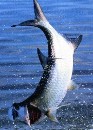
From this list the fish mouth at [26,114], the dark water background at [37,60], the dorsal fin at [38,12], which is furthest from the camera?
the dark water background at [37,60]

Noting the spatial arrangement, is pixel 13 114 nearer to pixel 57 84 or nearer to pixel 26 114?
pixel 26 114

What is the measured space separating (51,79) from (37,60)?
10.9 m

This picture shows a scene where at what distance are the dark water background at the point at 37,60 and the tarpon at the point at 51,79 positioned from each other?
5.03 m

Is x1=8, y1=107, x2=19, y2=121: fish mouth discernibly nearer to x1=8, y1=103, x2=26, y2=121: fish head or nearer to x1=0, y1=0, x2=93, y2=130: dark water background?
x1=8, y1=103, x2=26, y2=121: fish head

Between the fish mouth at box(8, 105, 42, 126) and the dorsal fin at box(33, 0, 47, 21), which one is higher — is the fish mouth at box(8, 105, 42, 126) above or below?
below

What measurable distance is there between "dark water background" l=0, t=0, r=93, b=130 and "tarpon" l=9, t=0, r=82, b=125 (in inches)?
198

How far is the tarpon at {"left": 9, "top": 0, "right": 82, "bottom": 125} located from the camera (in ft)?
12.0

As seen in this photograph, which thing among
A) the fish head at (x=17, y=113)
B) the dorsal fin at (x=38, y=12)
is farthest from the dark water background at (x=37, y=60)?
the dorsal fin at (x=38, y=12)

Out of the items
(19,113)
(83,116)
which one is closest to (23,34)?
(83,116)

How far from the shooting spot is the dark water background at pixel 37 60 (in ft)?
31.0

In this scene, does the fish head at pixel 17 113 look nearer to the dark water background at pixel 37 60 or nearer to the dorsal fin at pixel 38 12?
the dorsal fin at pixel 38 12

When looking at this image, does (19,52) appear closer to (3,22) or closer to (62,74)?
(3,22)

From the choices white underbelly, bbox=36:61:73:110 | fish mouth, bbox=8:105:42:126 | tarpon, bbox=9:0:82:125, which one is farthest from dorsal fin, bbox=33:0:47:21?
fish mouth, bbox=8:105:42:126

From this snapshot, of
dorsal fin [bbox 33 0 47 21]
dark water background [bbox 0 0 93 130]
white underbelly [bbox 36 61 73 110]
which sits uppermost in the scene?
dorsal fin [bbox 33 0 47 21]
